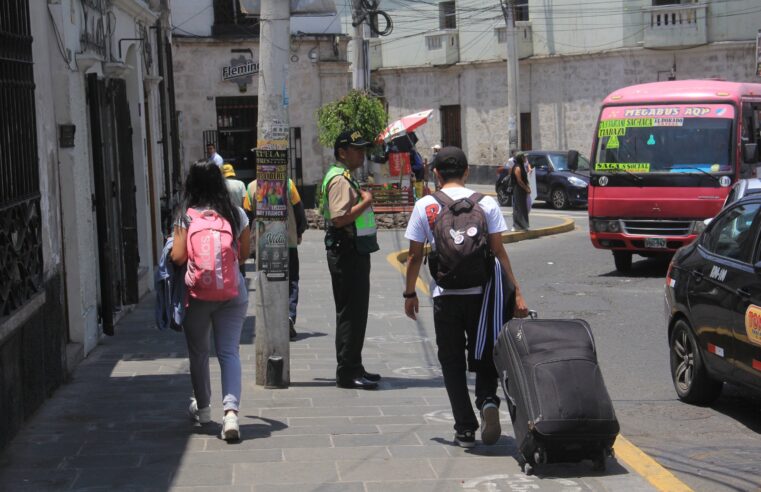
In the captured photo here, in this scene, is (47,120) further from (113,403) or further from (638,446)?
(638,446)

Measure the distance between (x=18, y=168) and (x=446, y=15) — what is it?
1497 inches

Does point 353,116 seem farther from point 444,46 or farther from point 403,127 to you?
point 444,46

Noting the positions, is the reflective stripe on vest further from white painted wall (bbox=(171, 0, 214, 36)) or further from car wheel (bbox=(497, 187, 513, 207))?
car wheel (bbox=(497, 187, 513, 207))

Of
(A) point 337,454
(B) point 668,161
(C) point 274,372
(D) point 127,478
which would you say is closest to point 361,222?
(C) point 274,372

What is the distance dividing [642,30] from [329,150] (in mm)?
14032

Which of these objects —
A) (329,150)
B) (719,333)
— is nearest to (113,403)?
(719,333)

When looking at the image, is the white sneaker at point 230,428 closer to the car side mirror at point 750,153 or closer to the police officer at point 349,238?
the police officer at point 349,238

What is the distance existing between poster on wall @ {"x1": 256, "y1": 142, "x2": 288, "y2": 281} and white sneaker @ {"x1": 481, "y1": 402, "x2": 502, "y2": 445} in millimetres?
2423

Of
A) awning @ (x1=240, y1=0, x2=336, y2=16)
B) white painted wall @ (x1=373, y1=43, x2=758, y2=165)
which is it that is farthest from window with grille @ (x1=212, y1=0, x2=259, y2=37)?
awning @ (x1=240, y1=0, x2=336, y2=16)

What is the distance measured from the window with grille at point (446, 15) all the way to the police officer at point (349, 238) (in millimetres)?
36670

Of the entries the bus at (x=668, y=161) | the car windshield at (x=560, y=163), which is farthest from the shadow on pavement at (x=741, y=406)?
the car windshield at (x=560, y=163)

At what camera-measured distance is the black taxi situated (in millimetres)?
7434

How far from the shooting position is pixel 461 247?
21.9ft

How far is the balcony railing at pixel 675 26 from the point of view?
35.7 m
